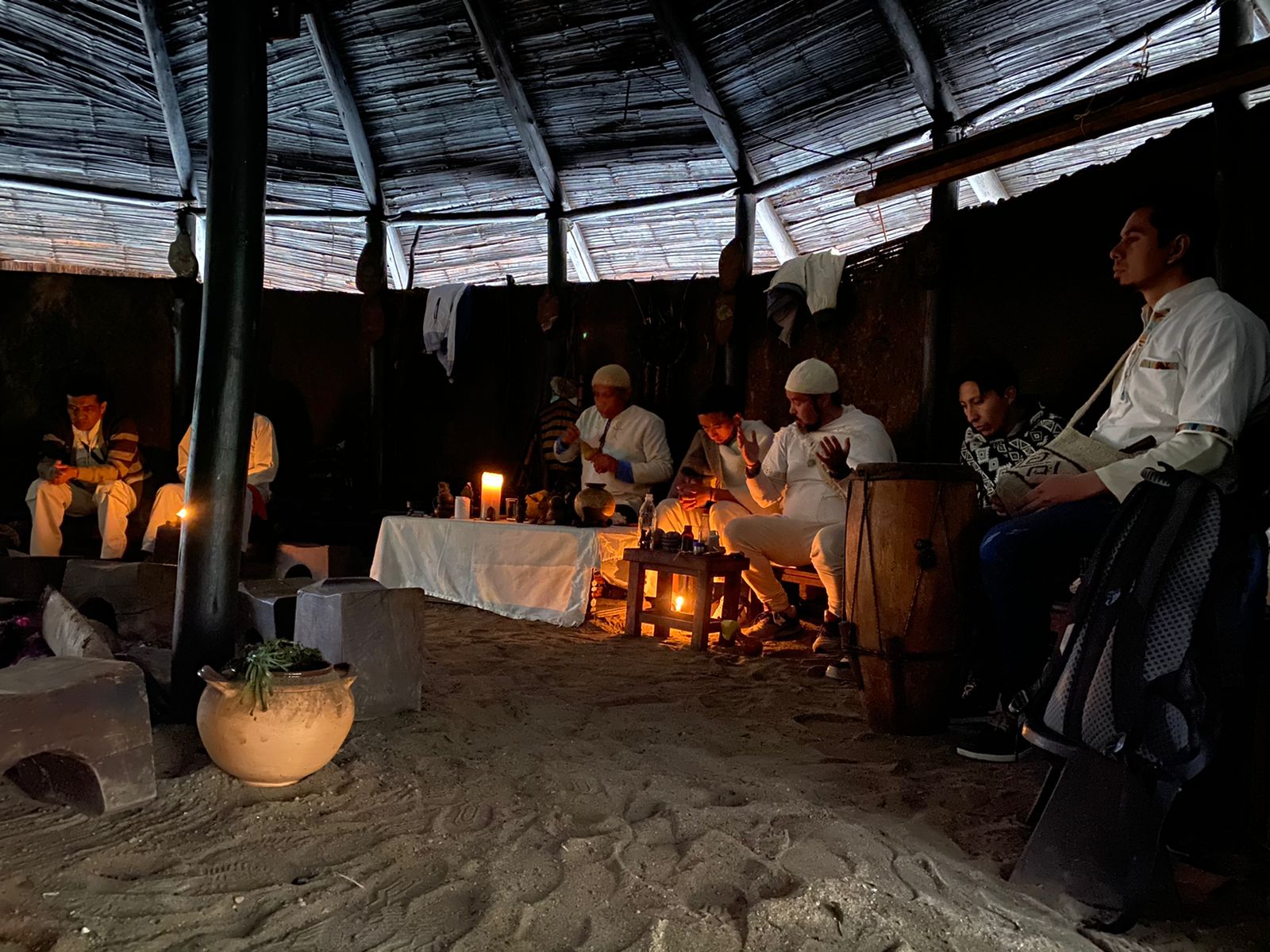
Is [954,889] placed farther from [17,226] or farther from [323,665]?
[17,226]

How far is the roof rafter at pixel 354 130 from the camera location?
289 inches

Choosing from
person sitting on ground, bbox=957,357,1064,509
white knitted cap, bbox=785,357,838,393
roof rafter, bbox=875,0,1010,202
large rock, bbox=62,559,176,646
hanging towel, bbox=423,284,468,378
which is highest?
roof rafter, bbox=875,0,1010,202

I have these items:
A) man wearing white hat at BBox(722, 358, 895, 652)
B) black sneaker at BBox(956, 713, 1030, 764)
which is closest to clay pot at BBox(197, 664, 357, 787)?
black sneaker at BBox(956, 713, 1030, 764)

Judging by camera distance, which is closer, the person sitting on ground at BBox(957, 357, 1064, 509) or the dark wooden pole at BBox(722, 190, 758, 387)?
the person sitting on ground at BBox(957, 357, 1064, 509)

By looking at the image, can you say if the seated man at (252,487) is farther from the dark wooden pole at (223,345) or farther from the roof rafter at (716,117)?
the roof rafter at (716,117)

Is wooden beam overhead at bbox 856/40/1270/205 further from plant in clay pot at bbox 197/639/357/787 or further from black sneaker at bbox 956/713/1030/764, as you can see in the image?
plant in clay pot at bbox 197/639/357/787

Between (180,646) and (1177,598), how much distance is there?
313 centimetres

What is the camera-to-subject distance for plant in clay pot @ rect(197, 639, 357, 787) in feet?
8.02

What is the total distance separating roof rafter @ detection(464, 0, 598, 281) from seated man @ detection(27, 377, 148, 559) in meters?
4.01

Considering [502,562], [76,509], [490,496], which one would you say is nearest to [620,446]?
[490,496]

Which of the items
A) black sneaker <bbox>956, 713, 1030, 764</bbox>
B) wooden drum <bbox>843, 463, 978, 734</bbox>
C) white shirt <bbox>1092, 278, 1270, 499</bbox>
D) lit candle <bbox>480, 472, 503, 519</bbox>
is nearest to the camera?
white shirt <bbox>1092, 278, 1270, 499</bbox>

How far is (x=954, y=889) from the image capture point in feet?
6.56

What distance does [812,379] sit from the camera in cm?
527

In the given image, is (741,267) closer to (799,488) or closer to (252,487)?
(799,488)
